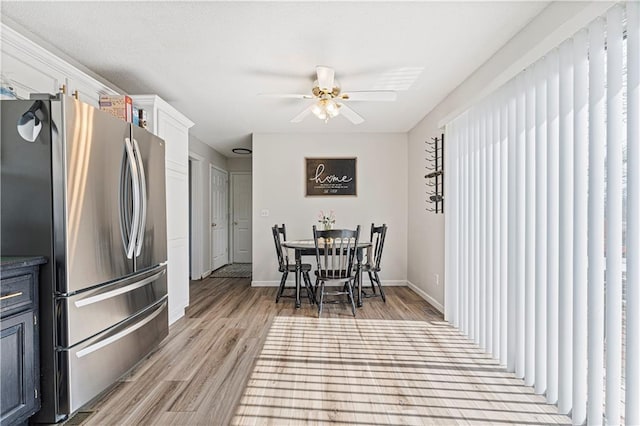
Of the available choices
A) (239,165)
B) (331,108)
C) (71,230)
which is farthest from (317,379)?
(239,165)

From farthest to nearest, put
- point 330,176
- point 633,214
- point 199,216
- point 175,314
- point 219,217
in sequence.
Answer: point 219,217 → point 199,216 → point 330,176 → point 175,314 → point 633,214

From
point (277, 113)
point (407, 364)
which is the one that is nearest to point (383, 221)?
point (277, 113)

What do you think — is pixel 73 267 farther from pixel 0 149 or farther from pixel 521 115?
pixel 521 115

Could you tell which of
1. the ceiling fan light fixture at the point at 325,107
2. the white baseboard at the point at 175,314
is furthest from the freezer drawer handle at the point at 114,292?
the ceiling fan light fixture at the point at 325,107

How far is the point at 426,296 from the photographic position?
14.2ft

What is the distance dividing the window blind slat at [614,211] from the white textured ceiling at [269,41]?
59 centimetres

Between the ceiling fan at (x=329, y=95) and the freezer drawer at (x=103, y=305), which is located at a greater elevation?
the ceiling fan at (x=329, y=95)

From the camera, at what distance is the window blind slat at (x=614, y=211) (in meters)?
1.54

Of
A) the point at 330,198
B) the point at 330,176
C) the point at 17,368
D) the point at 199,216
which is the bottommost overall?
the point at 17,368

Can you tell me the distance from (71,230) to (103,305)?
1.60 feet

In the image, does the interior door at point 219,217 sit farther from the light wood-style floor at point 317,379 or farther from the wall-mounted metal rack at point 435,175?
the wall-mounted metal rack at point 435,175

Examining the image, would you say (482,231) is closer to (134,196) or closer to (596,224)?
(596,224)

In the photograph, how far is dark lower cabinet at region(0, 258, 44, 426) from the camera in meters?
1.52

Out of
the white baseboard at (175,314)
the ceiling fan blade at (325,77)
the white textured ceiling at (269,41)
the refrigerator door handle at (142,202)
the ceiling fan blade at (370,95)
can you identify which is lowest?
the white baseboard at (175,314)
